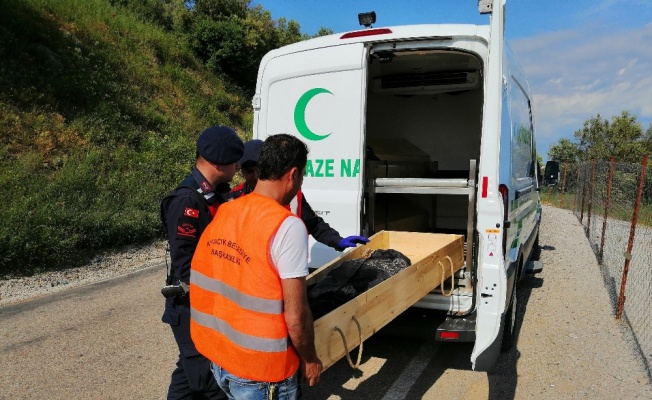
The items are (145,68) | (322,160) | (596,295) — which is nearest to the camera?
(322,160)

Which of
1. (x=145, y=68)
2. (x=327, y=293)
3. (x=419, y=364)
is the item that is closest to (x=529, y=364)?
(x=419, y=364)

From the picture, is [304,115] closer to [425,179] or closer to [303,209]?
[303,209]

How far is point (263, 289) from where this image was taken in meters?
1.67

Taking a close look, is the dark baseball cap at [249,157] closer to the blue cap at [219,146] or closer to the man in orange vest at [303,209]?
the man in orange vest at [303,209]

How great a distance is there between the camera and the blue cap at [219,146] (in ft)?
7.99

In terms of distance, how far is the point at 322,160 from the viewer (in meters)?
3.86

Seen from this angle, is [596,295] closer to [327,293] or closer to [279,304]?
[327,293]

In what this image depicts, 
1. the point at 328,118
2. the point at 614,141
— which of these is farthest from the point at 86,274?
the point at 614,141

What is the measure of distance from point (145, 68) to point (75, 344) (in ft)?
47.6

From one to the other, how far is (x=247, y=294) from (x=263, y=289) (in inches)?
2.8

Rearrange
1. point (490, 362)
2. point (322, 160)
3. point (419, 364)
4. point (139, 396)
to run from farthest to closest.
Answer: point (419, 364)
point (322, 160)
point (139, 396)
point (490, 362)

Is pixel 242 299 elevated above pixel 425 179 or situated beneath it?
situated beneath

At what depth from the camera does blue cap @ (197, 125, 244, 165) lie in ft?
7.99

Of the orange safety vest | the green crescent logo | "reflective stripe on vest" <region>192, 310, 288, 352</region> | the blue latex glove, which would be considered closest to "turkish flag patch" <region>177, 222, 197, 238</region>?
the orange safety vest
